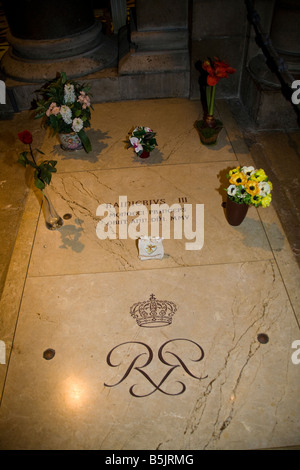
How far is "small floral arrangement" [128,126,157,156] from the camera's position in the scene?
3.76m

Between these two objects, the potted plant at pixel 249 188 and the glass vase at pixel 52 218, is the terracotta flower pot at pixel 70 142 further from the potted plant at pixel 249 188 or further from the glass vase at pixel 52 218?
the potted plant at pixel 249 188

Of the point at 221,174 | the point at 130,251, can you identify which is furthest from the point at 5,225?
the point at 221,174

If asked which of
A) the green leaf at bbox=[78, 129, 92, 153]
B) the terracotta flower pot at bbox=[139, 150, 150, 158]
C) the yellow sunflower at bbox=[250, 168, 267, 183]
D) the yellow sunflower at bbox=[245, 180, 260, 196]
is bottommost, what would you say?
the terracotta flower pot at bbox=[139, 150, 150, 158]

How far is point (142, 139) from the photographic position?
3.79 metres

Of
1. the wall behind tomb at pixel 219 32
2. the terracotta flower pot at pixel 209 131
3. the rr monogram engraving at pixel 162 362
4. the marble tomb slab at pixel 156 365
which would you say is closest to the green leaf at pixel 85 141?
the terracotta flower pot at pixel 209 131

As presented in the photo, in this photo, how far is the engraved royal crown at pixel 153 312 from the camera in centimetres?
251

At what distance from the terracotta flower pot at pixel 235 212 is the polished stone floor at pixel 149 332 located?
3.0 inches

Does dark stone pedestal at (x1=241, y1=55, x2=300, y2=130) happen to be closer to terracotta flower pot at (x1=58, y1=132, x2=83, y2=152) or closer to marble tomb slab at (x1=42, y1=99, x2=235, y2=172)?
marble tomb slab at (x1=42, y1=99, x2=235, y2=172)

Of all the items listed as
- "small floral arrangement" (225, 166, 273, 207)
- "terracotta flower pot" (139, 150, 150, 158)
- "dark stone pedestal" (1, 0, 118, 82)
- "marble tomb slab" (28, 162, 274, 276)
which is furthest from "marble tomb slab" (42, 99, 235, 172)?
"small floral arrangement" (225, 166, 273, 207)

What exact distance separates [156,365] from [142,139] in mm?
2521

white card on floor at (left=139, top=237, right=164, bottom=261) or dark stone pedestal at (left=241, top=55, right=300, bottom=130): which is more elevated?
dark stone pedestal at (left=241, top=55, right=300, bottom=130)

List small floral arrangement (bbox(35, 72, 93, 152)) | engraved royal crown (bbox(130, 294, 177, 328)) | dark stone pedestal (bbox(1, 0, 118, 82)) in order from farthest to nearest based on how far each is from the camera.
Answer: dark stone pedestal (bbox(1, 0, 118, 82))
small floral arrangement (bbox(35, 72, 93, 152))
engraved royal crown (bbox(130, 294, 177, 328))
